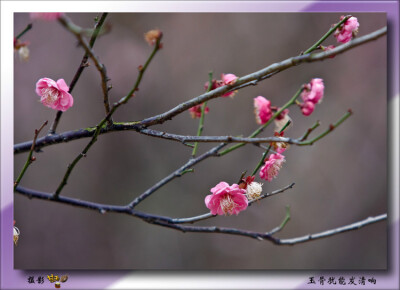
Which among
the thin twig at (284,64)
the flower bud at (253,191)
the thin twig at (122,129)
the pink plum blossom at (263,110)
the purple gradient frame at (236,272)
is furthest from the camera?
the purple gradient frame at (236,272)

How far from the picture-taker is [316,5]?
1.53 metres

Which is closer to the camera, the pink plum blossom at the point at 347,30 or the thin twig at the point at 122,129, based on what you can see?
the thin twig at the point at 122,129

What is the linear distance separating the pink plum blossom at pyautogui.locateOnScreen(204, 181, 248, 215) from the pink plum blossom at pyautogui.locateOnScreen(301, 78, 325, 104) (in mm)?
290

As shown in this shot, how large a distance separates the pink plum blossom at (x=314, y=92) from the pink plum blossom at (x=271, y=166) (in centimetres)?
16

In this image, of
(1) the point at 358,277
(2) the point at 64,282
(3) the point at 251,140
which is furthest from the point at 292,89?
(2) the point at 64,282

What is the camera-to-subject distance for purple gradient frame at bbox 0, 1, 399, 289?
152 cm

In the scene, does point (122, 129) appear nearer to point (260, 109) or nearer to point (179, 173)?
point (179, 173)

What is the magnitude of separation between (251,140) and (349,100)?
92cm

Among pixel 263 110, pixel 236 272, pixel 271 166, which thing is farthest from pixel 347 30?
pixel 236 272

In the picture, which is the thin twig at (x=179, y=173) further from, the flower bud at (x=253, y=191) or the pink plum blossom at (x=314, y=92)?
the pink plum blossom at (x=314, y=92)

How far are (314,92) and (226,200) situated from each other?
1.17 ft

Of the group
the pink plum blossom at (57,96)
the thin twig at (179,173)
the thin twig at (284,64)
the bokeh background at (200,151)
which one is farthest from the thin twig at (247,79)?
the bokeh background at (200,151)

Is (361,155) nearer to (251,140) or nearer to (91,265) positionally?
(251,140)

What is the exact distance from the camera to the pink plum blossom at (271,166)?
1.17m
